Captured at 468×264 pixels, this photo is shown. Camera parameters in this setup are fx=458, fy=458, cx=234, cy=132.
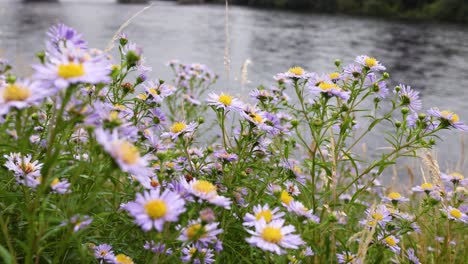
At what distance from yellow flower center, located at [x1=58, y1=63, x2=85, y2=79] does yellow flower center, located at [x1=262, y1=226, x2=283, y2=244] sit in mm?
572

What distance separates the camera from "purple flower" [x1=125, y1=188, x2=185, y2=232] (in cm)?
96

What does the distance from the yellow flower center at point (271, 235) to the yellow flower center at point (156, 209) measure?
0.93ft

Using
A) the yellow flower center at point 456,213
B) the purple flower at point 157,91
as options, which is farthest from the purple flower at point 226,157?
the yellow flower center at point 456,213

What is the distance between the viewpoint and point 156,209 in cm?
98

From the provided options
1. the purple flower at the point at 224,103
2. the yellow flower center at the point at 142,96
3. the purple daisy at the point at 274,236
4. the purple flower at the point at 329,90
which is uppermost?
the purple flower at the point at 329,90

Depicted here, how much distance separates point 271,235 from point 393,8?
31902 millimetres

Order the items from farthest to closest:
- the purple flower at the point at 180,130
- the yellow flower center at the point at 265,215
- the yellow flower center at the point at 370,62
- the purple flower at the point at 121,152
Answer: the yellow flower center at the point at 370,62, the purple flower at the point at 180,130, the yellow flower center at the point at 265,215, the purple flower at the point at 121,152

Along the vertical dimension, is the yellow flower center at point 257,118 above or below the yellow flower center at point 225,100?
below

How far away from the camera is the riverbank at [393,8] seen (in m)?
27.2

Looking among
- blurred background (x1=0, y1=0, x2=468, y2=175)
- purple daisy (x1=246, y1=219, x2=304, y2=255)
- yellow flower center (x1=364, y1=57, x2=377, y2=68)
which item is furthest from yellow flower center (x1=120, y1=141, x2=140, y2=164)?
blurred background (x1=0, y1=0, x2=468, y2=175)

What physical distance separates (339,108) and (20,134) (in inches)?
50.6

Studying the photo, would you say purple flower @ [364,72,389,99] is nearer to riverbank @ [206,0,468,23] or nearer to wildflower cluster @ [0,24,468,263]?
wildflower cluster @ [0,24,468,263]

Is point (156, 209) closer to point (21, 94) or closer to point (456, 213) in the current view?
point (21, 94)

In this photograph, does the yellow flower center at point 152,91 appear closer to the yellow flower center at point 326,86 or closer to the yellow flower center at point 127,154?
the yellow flower center at point 326,86
